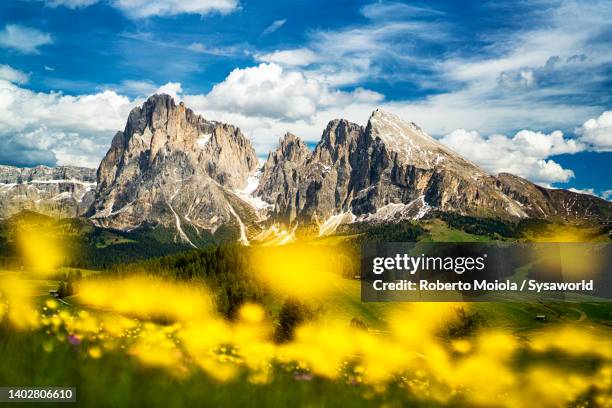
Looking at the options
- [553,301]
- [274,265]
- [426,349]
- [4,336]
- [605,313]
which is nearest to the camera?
[4,336]

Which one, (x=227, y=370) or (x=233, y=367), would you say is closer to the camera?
(x=227, y=370)

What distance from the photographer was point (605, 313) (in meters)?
161

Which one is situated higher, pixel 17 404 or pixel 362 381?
pixel 17 404

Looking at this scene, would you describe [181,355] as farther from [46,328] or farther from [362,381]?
[362,381]

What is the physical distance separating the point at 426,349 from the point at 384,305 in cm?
12980

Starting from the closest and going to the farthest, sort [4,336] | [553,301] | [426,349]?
[4,336] < [426,349] < [553,301]

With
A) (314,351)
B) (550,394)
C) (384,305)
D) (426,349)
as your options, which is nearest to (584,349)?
(426,349)

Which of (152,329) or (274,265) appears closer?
(152,329)

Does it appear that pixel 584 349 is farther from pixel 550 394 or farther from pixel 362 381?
pixel 362 381

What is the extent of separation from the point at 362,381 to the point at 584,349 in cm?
817

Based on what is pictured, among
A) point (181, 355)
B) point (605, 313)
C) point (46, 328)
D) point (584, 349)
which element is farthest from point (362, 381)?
point (605, 313)

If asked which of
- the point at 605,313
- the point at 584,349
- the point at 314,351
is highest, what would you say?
the point at 314,351

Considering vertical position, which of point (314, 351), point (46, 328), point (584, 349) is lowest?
point (584, 349)

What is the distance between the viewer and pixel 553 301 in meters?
172
